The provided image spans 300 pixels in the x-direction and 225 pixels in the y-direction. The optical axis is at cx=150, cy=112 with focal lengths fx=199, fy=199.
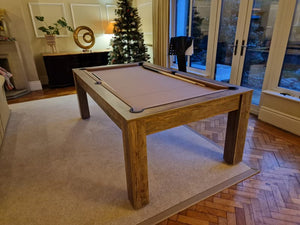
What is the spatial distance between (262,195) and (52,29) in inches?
201

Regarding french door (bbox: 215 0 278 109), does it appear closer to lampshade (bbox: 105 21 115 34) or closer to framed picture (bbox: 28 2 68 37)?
lampshade (bbox: 105 21 115 34)

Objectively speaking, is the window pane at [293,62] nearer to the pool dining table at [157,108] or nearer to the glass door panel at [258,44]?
the glass door panel at [258,44]

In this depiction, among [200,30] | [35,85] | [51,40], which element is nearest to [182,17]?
[200,30]

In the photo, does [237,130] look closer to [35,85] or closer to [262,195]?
[262,195]

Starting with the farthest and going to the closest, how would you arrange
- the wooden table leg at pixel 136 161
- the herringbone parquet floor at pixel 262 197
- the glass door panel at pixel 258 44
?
the glass door panel at pixel 258 44, the herringbone parquet floor at pixel 262 197, the wooden table leg at pixel 136 161

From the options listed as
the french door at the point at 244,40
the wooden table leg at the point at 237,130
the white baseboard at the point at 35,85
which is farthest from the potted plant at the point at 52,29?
the wooden table leg at the point at 237,130

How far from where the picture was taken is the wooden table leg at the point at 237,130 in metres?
1.72

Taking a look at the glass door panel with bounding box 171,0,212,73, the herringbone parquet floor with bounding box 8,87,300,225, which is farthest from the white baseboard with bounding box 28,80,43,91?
the herringbone parquet floor with bounding box 8,87,300,225

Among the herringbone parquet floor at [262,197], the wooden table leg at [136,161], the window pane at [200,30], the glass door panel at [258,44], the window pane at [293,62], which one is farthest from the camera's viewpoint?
the window pane at [200,30]

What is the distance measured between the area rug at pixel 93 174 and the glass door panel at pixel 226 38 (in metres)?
1.57

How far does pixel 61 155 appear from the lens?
221 centimetres

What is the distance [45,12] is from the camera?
457 centimetres

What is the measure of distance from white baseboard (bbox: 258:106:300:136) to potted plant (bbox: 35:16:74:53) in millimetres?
4471

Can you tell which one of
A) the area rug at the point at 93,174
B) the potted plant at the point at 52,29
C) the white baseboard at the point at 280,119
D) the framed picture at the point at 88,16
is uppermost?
the framed picture at the point at 88,16
